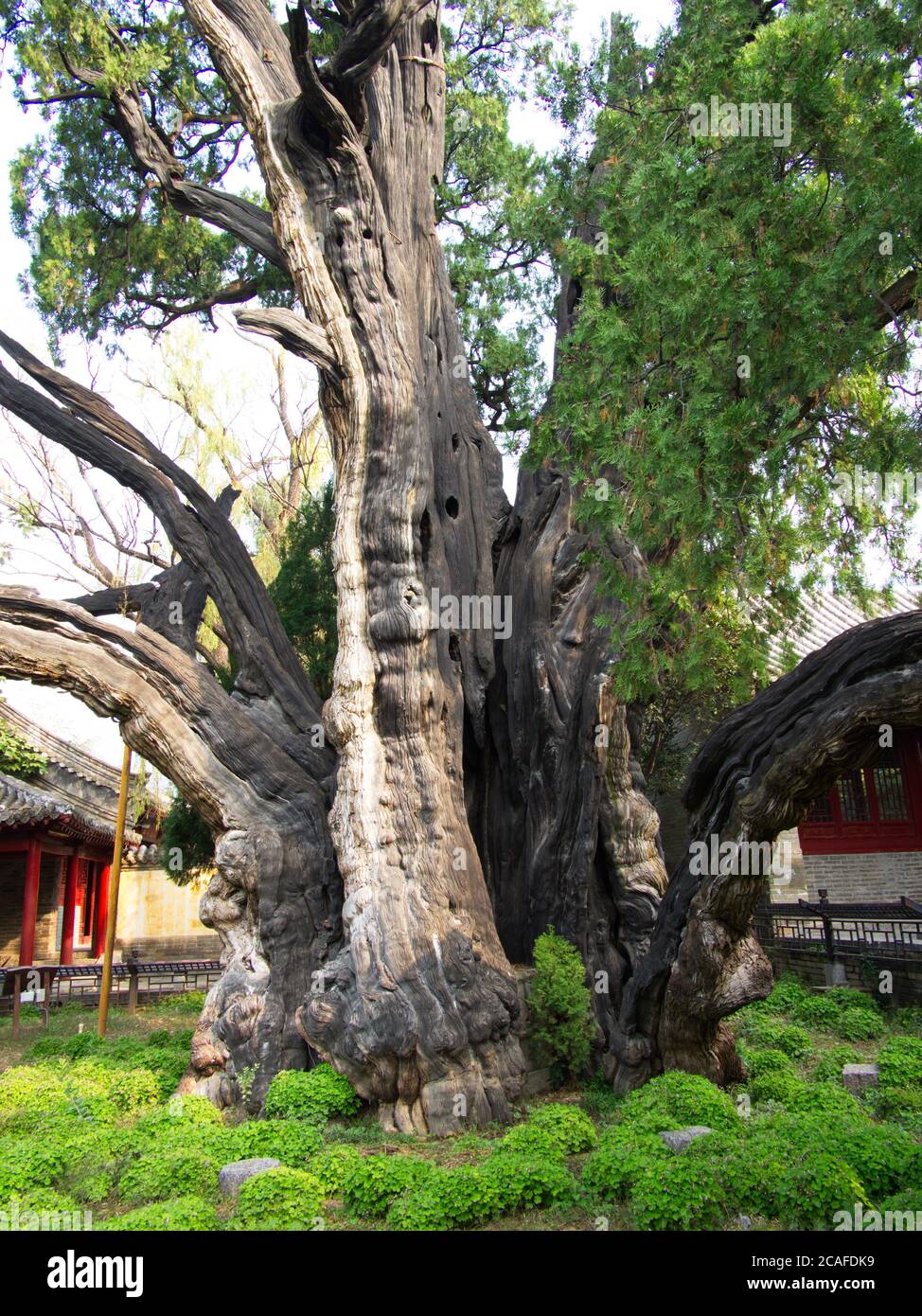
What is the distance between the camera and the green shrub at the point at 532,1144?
5059mm

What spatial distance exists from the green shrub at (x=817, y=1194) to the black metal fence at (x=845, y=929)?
5.43m

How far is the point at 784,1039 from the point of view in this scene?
7.71 metres

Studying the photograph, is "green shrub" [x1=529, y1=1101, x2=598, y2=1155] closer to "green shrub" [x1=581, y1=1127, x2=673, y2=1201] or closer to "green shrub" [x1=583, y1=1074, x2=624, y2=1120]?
"green shrub" [x1=581, y1=1127, x2=673, y2=1201]

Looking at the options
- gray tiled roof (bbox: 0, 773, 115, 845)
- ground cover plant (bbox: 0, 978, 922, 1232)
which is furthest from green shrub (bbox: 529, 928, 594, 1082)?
gray tiled roof (bbox: 0, 773, 115, 845)

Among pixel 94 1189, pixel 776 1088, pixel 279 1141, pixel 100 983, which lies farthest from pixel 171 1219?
pixel 100 983

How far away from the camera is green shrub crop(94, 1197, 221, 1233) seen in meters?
4.18

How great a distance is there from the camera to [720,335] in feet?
15.8

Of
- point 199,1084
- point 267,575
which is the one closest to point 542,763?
point 199,1084

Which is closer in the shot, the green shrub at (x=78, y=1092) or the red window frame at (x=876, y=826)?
the green shrub at (x=78, y=1092)

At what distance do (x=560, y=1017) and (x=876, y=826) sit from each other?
8.77m

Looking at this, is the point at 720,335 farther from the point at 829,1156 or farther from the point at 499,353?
the point at 499,353

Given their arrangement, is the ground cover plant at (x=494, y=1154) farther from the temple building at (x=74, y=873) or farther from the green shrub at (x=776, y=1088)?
the temple building at (x=74, y=873)

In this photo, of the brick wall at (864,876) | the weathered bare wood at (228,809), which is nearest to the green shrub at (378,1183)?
the weathered bare wood at (228,809)

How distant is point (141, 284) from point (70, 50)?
92.9 inches
